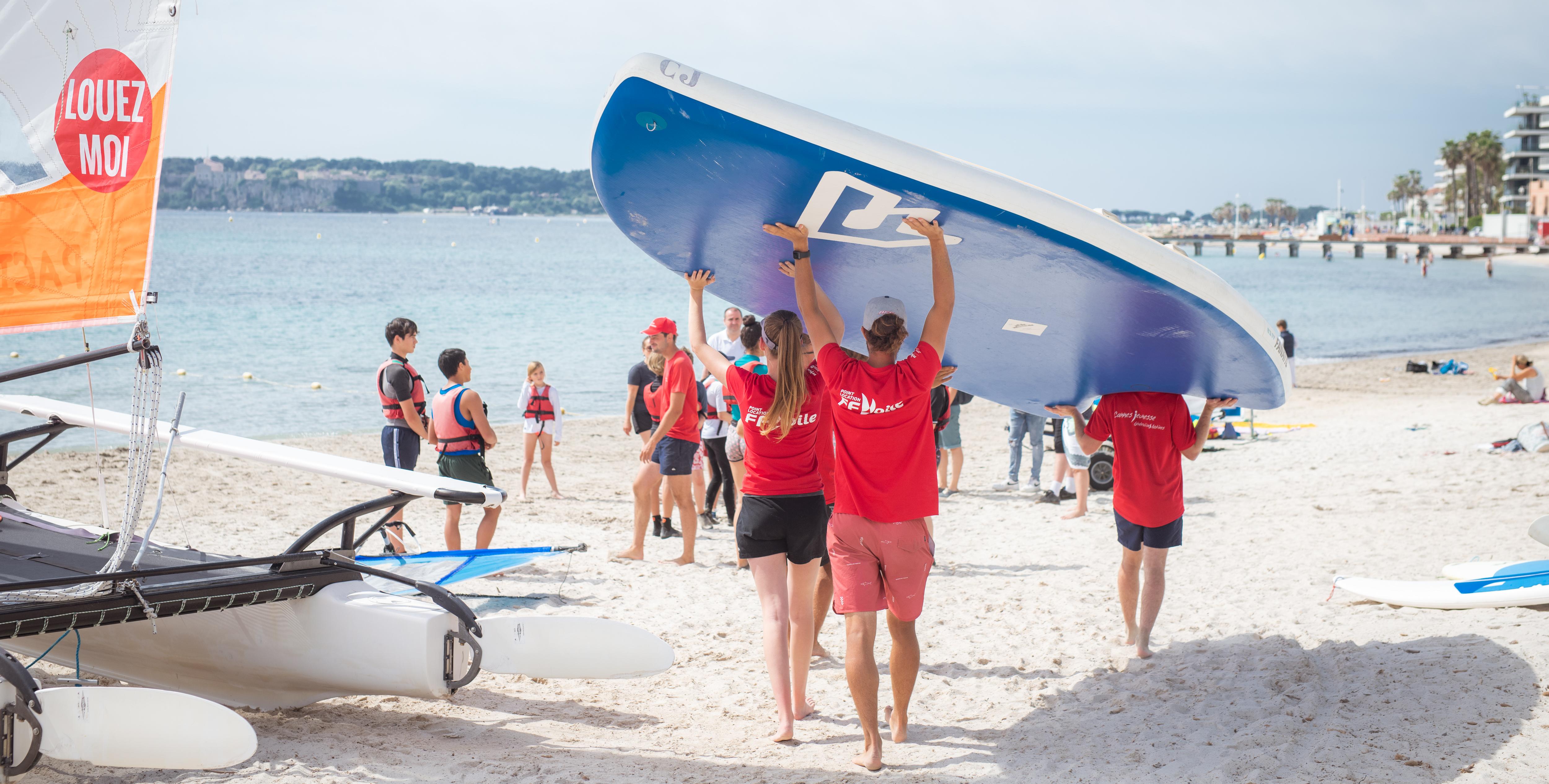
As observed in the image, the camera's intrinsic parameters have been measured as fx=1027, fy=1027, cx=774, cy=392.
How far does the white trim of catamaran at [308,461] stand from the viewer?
13.6 feet

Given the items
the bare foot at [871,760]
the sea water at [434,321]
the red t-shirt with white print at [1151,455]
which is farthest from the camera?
the sea water at [434,321]

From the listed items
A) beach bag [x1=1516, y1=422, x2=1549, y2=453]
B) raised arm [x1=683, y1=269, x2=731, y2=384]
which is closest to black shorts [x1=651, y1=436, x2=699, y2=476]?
raised arm [x1=683, y1=269, x2=731, y2=384]

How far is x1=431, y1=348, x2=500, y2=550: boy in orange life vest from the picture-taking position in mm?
6375

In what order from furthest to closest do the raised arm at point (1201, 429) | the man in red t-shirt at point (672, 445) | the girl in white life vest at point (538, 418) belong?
1. the girl in white life vest at point (538, 418)
2. the man in red t-shirt at point (672, 445)
3. the raised arm at point (1201, 429)

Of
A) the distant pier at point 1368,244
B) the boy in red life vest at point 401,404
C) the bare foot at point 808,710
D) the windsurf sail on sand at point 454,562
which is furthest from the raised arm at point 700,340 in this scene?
the distant pier at point 1368,244

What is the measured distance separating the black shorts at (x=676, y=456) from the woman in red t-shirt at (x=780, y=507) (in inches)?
118

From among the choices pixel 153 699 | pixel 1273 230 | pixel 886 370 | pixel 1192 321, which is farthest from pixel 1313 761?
pixel 1273 230

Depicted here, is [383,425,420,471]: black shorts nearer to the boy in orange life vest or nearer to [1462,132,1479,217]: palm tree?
the boy in orange life vest

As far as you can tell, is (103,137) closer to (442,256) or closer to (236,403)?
(236,403)

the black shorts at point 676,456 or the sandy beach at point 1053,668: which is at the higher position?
the black shorts at point 676,456

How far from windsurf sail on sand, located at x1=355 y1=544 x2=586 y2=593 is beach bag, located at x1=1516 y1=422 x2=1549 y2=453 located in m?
8.86

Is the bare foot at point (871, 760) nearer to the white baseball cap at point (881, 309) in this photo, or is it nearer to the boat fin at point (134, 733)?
the white baseball cap at point (881, 309)

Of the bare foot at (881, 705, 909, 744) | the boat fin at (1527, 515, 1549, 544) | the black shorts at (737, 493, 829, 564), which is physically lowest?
the bare foot at (881, 705, 909, 744)

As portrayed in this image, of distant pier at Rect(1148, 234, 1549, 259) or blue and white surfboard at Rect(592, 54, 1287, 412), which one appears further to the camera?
distant pier at Rect(1148, 234, 1549, 259)
